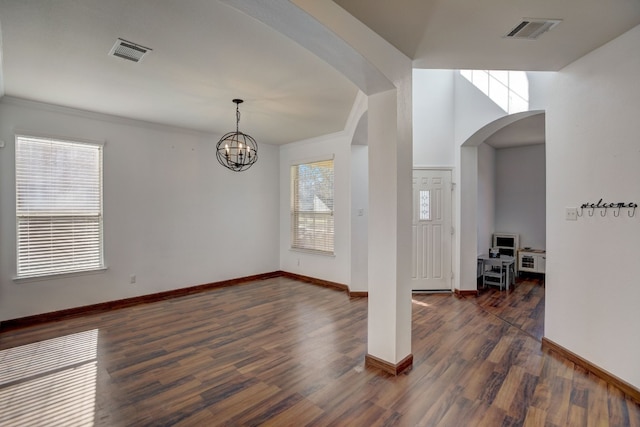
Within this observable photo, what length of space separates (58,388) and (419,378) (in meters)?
2.87

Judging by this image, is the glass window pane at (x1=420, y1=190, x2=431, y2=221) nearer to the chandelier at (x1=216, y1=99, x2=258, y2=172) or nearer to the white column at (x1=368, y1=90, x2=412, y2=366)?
the white column at (x1=368, y1=90, x2=412, y2=366)

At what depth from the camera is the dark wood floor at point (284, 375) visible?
205cm

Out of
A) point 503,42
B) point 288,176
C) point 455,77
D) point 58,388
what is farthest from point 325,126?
point 58,388

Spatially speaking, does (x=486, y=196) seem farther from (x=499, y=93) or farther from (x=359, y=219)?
(x=359, y=219)

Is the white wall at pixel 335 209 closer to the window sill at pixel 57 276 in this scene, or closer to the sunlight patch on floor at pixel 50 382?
the window sill at pixel 57 276

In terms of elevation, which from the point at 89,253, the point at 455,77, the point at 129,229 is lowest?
the point at 89,253

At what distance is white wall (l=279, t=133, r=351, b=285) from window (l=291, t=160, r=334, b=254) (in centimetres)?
12

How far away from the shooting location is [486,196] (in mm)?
6379

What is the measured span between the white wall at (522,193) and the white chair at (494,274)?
1.36 m

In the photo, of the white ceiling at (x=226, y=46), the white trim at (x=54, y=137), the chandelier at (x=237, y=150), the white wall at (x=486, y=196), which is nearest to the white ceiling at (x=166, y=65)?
the white ceiling at (x=226, y=46)

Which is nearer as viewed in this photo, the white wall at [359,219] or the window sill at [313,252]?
the white wall at [359,219]

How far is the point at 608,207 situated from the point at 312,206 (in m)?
4.24

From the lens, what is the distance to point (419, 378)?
2475mm

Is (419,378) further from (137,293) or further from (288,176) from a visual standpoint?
(288,176)
